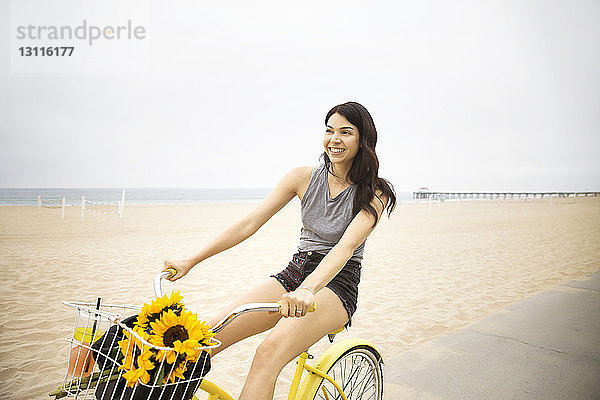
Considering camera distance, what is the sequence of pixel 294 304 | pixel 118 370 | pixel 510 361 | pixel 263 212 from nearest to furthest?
pixel 118 370
pixel 294 304
pixel 263 212
pixel 510 361

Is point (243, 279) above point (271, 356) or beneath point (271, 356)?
beneath

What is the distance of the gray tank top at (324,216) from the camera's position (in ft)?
7.79

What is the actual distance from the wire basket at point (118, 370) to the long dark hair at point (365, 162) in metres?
1.11

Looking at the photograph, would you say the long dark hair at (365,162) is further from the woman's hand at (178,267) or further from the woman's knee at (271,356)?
the woman's hand at (178,267)

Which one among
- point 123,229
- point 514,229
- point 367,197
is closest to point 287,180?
point 367,197

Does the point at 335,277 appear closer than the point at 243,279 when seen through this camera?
Yes

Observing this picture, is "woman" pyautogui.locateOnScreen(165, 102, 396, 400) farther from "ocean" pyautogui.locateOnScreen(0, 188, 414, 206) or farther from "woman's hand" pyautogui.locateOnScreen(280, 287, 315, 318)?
"ocean" pyautogui.locateOnScreen(0, 188, 414, 206)

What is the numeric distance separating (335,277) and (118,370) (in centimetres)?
114

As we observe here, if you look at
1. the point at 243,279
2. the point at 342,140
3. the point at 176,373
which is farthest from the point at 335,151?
the point at 243,279

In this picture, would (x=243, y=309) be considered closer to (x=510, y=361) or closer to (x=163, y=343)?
(x=163, y=343)

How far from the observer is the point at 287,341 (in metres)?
1.96

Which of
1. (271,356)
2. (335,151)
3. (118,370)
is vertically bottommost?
(271,356)

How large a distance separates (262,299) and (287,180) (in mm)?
677

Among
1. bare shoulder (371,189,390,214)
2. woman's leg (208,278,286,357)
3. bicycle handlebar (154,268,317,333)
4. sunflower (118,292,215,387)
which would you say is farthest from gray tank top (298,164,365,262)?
sunflower (118,292,215,387)
